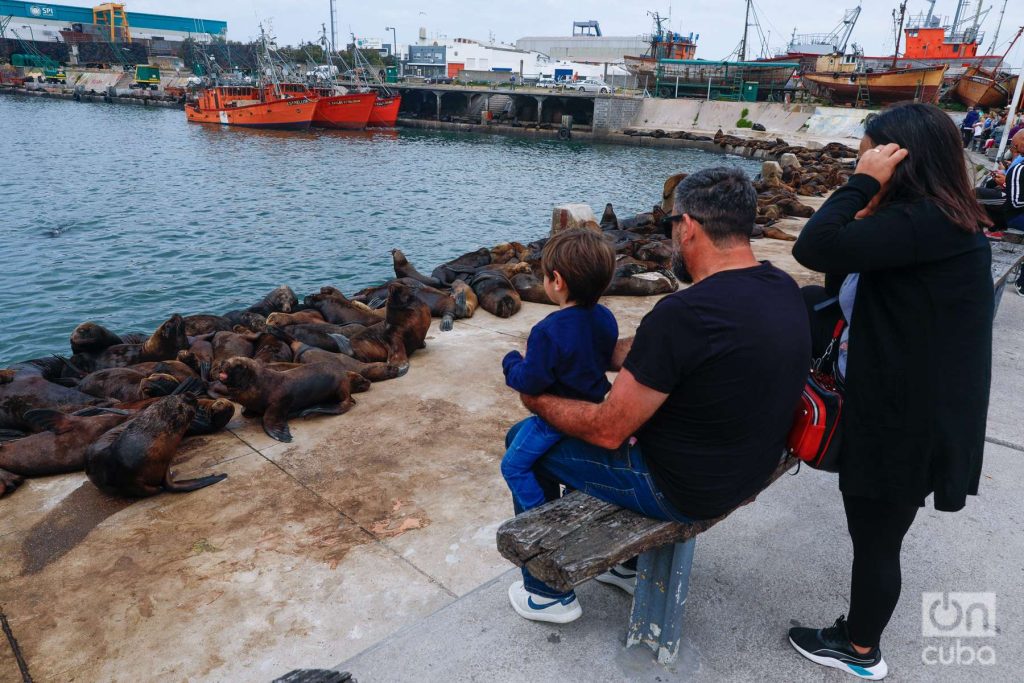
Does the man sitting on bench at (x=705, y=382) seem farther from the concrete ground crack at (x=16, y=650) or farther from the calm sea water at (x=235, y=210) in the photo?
the calm sea water at (x=235, y=210)

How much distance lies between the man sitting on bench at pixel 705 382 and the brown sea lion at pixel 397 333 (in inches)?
180

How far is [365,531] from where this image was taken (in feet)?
12.1

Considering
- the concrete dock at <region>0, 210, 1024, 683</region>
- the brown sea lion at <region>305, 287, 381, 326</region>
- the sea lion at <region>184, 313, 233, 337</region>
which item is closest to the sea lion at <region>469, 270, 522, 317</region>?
the brown sea lion at <region>305, 287, 381, 326</region>

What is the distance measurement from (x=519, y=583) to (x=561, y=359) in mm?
1093

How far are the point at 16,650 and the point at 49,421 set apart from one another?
2452 millimetres

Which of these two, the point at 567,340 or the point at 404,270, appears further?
the point at 404,270

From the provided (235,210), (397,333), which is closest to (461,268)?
(397,333)

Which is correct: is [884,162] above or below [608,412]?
above

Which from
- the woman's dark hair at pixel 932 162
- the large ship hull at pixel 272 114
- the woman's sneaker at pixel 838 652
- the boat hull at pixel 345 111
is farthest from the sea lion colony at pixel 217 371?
the boat hull at pixel 345 111

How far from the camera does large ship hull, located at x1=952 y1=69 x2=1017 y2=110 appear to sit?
35.6 metres

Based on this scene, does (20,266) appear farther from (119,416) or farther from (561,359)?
(561,359)

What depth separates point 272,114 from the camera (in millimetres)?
55344

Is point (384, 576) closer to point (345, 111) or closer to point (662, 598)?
point (662, 598)

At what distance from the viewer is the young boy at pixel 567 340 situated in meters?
2.45
